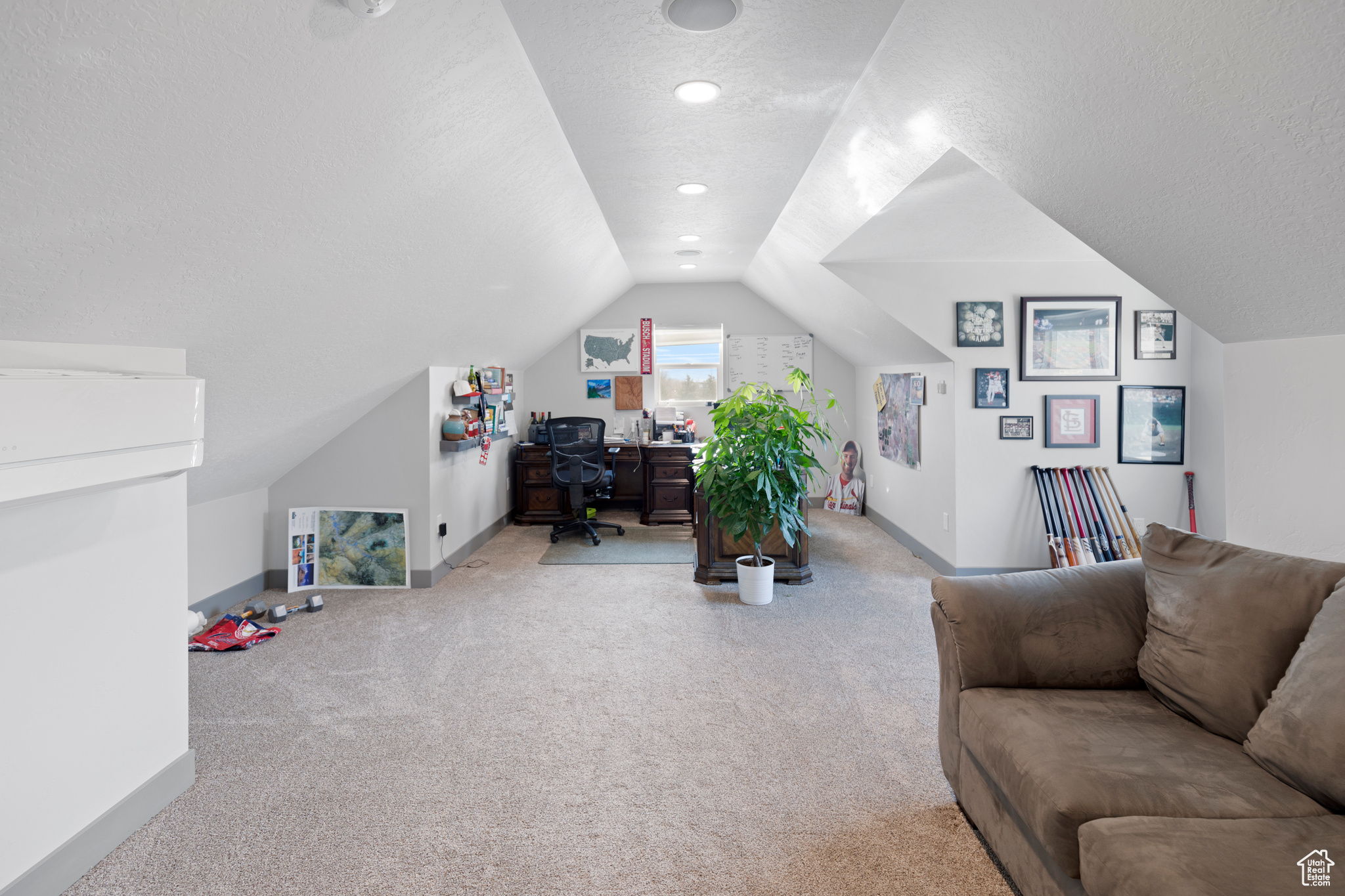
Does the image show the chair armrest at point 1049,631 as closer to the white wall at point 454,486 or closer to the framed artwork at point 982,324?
the framed artwork at point 982,324

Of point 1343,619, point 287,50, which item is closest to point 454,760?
point 287,50

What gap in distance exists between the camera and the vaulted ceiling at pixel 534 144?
51.4 inches

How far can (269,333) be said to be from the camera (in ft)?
8.14

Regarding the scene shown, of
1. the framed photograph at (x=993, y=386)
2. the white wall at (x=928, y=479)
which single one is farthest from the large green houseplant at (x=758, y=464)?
the framed photograph at (x=993, y=386)

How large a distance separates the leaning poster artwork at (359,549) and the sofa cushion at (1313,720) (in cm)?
398

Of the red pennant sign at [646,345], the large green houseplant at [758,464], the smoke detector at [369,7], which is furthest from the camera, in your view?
the red pennant sign at [646,345]

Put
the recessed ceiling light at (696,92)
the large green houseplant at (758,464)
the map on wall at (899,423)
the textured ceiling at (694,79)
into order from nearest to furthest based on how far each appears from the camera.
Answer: the textured ceiling at (694,79) < the recessed ceiling light at (696,92) < the large green houseplant at (758,464) < the map on wall at (899,423)

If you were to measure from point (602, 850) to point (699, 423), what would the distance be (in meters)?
5.29

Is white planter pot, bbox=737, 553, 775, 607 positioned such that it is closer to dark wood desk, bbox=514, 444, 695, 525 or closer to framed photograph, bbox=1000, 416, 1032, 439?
framed photograph, bbox=1000, 416, 1032, 439

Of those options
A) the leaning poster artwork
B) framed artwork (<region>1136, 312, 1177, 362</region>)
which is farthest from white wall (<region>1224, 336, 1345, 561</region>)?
the leaning poster artwork

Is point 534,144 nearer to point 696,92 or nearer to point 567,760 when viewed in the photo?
point 696,92

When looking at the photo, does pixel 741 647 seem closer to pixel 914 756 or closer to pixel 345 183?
pixel 914 756

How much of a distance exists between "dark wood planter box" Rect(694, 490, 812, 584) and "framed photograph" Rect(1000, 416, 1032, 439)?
1.29 metres

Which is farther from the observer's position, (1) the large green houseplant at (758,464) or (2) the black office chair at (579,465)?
(2) the black office chair at (579,465)
